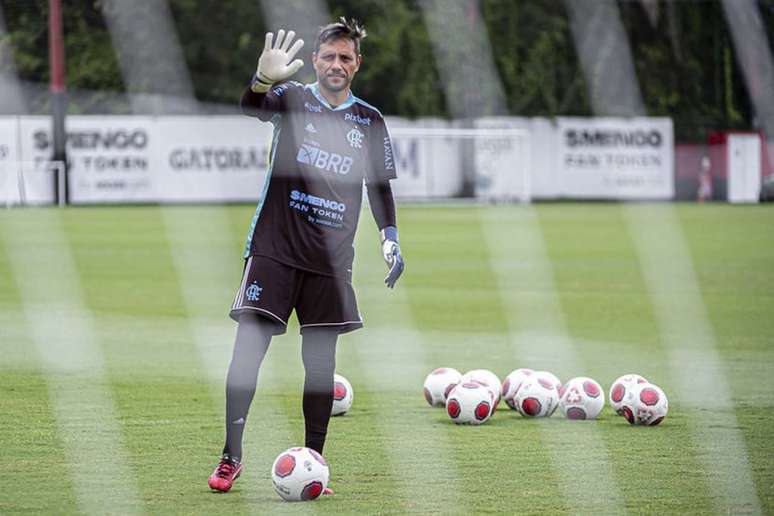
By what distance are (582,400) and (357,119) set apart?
2.72m

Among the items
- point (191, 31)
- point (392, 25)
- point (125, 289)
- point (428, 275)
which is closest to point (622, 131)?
point (392, 25)

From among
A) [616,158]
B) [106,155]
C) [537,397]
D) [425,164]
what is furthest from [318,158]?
[616,158]

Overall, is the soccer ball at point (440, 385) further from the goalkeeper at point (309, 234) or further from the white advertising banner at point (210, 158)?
the white advertising banner at point (210, 158)

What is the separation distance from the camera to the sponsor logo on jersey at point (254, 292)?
655 centimetres

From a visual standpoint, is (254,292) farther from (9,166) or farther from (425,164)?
(425,164)

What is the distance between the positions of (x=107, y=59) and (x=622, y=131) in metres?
15.9

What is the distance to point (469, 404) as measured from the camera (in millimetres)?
8438

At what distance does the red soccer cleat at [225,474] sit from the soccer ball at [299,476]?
233 millimetres

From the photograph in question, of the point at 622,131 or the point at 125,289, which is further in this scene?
the point at 622,131

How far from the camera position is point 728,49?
42.5m

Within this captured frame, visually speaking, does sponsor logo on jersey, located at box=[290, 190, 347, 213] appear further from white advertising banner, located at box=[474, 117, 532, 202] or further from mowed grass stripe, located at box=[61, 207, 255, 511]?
white advertising banner, located at box=[474, 117, 532, 202]

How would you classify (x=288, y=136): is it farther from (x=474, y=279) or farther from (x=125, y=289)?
(x=474, y=279)

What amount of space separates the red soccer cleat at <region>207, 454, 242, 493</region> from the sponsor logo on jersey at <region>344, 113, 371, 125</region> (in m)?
1.63

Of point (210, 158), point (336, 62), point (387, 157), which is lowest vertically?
point (210, 158)
